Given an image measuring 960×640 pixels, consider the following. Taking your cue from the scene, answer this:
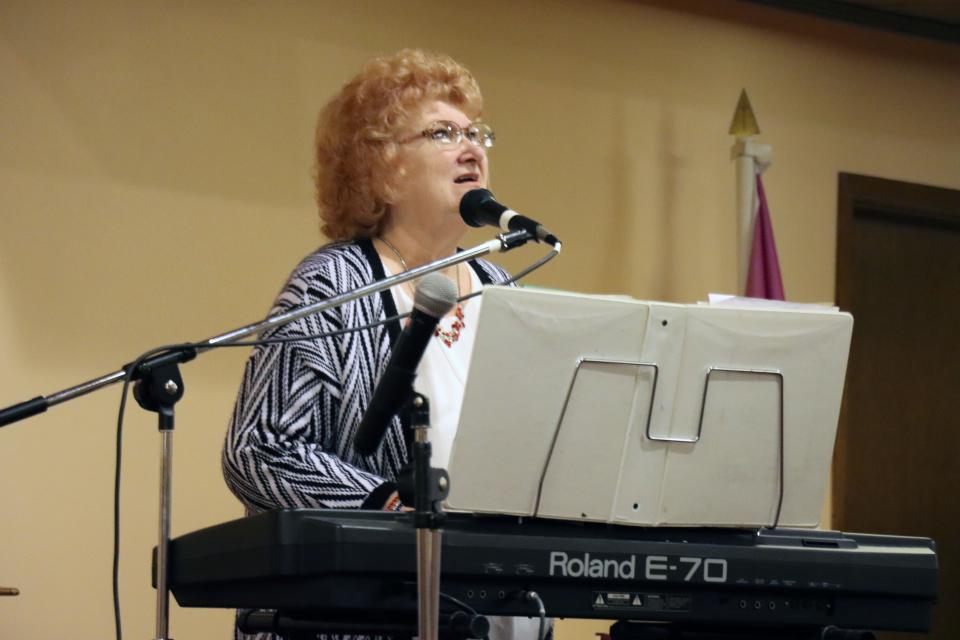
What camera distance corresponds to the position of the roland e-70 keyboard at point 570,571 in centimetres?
146

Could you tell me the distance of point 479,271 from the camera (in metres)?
2.40

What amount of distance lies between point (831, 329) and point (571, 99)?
9.67 ft

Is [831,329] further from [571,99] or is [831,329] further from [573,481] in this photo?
[571,99]

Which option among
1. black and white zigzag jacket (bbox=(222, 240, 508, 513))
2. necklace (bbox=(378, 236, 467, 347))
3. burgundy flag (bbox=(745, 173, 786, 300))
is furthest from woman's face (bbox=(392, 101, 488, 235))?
burgundy flag (bbox=(745, 173, 786, 300))

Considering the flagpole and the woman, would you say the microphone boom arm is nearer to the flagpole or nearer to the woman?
the woman

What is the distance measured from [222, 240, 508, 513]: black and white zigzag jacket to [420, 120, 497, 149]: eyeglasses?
351mm

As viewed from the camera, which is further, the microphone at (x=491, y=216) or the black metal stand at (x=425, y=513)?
the microphone at (x=491, y=216)

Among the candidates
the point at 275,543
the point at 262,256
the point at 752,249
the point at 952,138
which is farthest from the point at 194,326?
the point at 952,138

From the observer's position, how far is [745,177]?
14.4 feet

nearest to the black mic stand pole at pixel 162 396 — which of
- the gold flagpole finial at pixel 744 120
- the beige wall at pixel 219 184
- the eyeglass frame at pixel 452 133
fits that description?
the eyeglass frame at pixel 452 133

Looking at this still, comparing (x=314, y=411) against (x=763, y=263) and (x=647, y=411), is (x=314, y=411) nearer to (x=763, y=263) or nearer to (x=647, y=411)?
(x=647, y=411)

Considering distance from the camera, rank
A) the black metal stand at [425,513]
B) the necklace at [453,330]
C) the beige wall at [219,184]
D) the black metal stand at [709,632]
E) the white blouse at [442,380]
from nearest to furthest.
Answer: the black metal stand at [425,513] → the black metal stand at [709,632] → the white blouse at [442,380] → the necklace at [453,330] → the beige wall at [219,184]

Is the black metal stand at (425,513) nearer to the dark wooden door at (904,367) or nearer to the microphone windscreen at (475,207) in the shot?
the microphone windscreen at (475,207)

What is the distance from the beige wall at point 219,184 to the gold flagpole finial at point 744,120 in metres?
0.29
